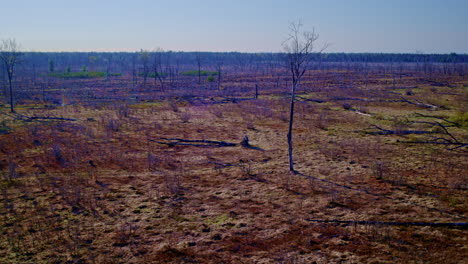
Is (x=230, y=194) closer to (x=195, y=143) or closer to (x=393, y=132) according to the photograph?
(x=195, y=143)

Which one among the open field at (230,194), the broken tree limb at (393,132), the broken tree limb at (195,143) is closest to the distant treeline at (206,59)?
the broken tree limb at (393,132)

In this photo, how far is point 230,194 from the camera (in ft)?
34.0

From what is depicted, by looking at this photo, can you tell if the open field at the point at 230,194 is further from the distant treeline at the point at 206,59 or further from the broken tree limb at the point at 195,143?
the distant treeline at the point at 206,59

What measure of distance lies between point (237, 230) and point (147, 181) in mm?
4740

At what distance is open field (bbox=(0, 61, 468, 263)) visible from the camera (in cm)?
713

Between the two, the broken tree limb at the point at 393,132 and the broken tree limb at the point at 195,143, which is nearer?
the broken tree limb at the point at 195,143

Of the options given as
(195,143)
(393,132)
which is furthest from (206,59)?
(195,143)

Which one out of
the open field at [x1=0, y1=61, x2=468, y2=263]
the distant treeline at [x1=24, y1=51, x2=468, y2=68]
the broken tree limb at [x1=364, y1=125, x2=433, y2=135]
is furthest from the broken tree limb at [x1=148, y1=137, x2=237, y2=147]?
the distant treeline at [x1=24, y1=51, x2=468, y2=68]

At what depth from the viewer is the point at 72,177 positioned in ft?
37.9

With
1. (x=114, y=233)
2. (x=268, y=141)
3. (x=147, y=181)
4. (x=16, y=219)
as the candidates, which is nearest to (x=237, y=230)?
(x=114, y=233)

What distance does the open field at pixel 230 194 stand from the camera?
713 centimetres

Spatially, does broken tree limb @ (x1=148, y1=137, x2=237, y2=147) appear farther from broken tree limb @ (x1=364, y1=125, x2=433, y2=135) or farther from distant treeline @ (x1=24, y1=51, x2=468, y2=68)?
distant treeline @ (x1=24, y1=51, x2=468, y2=68)

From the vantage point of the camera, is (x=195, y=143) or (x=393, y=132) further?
(x=393, y=132)

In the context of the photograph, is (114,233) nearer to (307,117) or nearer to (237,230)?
(237,230)
